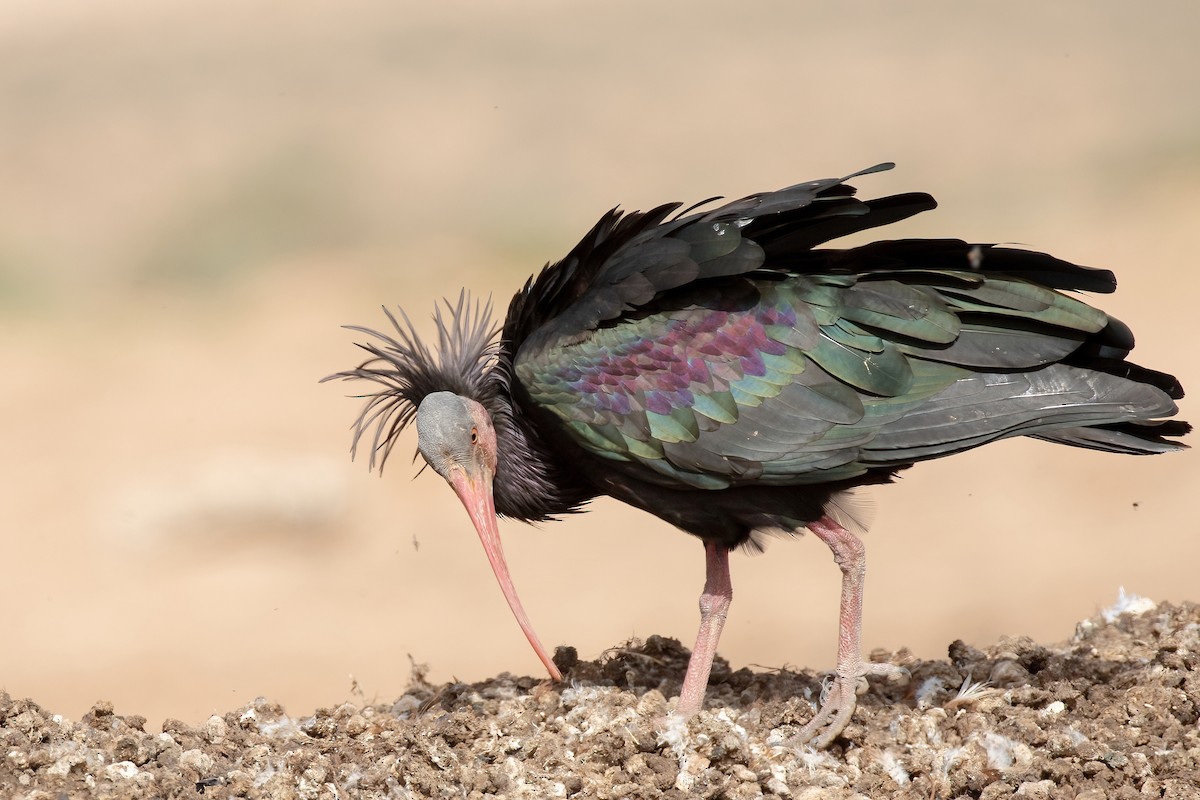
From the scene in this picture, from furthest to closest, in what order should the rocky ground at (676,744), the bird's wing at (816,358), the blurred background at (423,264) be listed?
the blurred background at (423,264), the bird's wing at (816,358), the rocky ground at (676,744)

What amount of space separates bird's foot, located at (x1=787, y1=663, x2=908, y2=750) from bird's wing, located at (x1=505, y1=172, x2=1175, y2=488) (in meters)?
0.87

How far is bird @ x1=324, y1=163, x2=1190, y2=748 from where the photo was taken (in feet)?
17.9

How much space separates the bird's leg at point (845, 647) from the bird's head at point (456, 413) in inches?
44.1

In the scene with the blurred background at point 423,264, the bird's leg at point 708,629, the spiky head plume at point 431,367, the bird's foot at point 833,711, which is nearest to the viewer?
the bird's foot at point 833,711

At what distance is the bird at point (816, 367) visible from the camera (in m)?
5.46

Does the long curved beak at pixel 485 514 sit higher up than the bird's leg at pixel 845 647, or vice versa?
the long curved beak at pixel 485 514

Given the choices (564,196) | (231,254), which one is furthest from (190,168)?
(564,196)

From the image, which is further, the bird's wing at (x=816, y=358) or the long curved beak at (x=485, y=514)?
the long curved beak at (x=485, y=514)

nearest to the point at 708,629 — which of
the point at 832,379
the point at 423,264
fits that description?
the point at 832,379

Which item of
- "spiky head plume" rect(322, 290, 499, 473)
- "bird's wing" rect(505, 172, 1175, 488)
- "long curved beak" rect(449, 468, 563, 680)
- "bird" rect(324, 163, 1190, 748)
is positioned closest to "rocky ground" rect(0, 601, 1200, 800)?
"bird" rect(324, 163, 1190, 748)

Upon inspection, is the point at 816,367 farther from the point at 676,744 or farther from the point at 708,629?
the point at 676,744

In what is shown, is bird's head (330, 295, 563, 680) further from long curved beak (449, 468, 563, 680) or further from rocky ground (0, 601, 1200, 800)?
rocky ground (0, 601, 1200, 800)

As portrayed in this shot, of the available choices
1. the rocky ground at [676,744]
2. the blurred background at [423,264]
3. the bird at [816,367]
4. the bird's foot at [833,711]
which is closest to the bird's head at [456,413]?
the bird at [816,367]

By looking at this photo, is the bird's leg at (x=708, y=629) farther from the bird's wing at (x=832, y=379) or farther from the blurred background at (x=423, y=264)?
the blurred background at (x=423, y=264)
